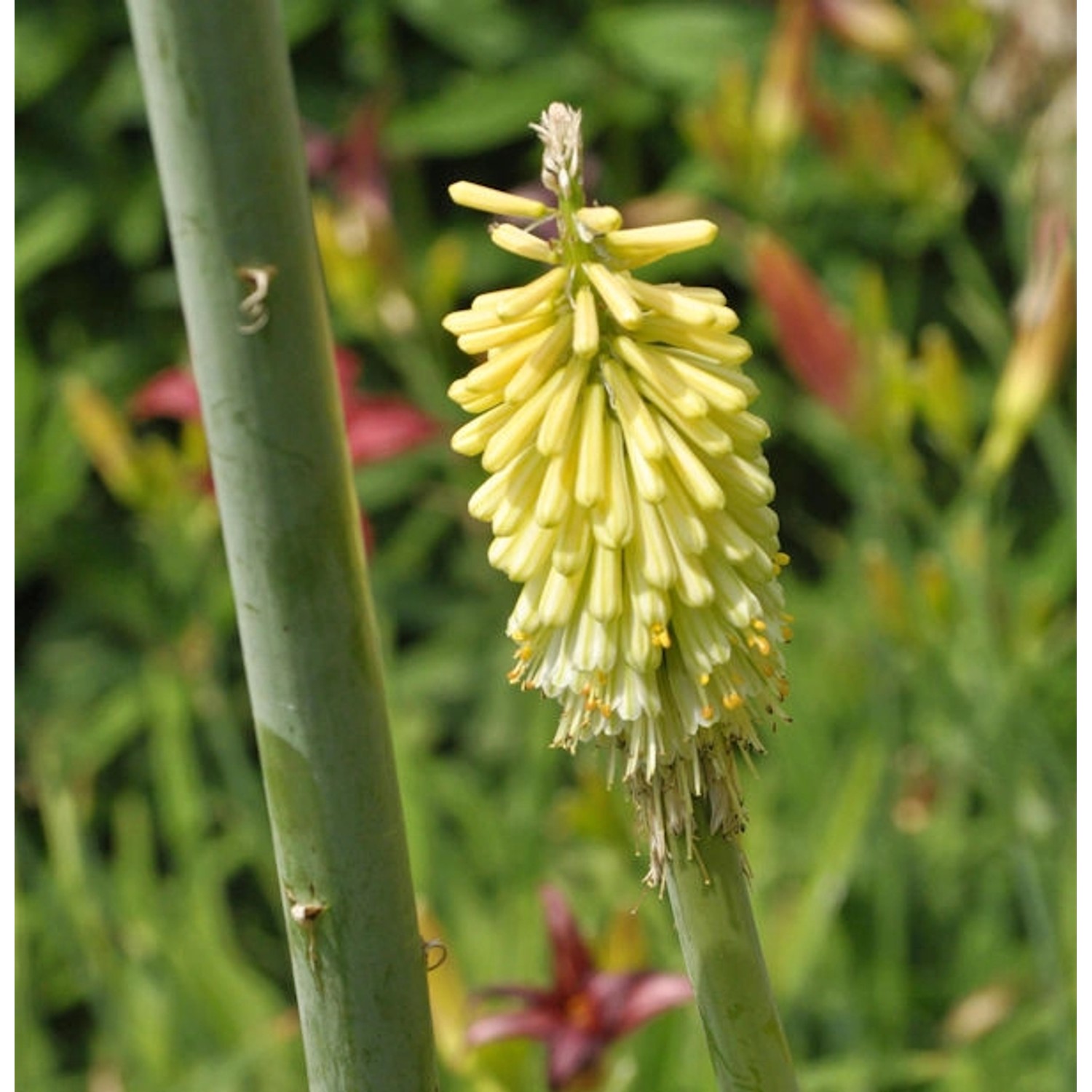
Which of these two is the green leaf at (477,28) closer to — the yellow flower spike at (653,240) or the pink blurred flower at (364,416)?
the pink blurred flower at (364,416)

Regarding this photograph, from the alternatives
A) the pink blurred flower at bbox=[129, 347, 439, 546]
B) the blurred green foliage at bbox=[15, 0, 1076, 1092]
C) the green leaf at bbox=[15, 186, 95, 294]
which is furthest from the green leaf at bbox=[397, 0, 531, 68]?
the pink blurred flower at bbox=[129, 347, 439, 546]

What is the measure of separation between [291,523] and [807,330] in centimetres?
105

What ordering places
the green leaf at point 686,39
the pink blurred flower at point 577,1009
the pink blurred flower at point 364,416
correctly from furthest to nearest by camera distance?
the green leaf at point 686,39, the pink blurred flower at point 364,416, the pink blurred flower at point 577,1009

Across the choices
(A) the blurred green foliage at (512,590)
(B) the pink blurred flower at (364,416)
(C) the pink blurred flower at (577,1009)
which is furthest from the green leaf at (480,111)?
(C) the pink blurred flower at (577,1009)

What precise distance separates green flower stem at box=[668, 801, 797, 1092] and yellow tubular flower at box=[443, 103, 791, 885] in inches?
0.6

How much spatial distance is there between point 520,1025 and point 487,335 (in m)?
0.69

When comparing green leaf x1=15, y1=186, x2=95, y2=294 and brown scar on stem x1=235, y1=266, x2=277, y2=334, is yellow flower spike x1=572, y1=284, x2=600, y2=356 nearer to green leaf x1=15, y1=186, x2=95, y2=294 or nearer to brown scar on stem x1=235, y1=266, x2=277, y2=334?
brown scar on stem x1=235, y1=266, x2=277, y2=334

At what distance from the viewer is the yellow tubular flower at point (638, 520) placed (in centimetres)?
45

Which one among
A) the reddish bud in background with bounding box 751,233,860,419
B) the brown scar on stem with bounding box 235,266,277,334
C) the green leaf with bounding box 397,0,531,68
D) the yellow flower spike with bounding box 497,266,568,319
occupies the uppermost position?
the green leaf with bounding box 397,0,531,68

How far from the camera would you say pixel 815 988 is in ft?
5.72

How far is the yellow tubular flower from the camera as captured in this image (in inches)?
17.6

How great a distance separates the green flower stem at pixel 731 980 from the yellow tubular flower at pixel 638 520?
0.05 ft

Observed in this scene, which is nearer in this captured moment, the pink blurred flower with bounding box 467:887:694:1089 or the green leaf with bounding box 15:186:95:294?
the pink blurred flower with bounding box 467:887:694:1089

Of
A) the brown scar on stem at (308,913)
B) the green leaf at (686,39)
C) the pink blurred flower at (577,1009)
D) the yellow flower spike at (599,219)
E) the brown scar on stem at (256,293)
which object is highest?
the green leaf at (686,39)
